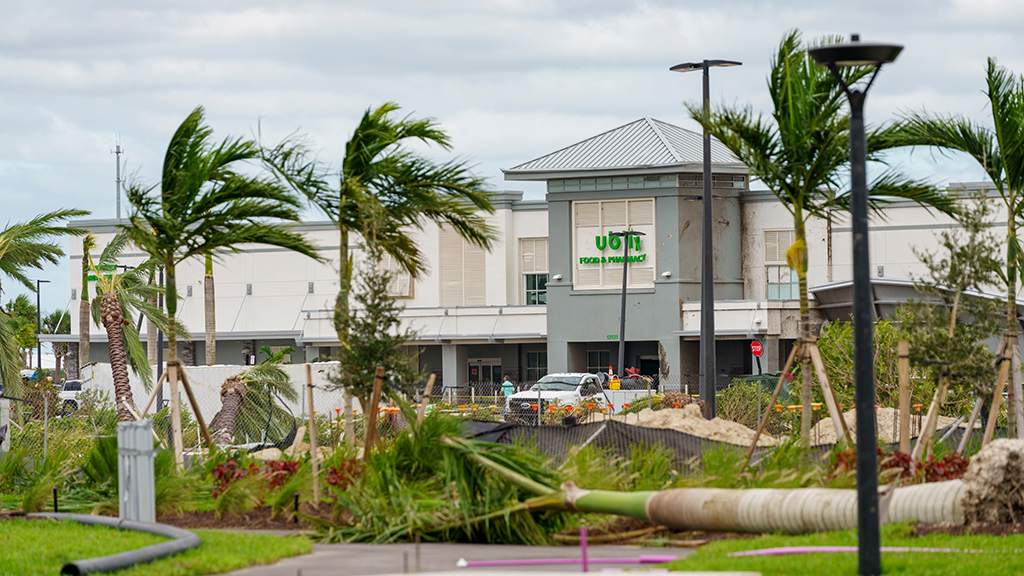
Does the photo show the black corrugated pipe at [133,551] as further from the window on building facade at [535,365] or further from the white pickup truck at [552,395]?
the window on building facade at [535,365]

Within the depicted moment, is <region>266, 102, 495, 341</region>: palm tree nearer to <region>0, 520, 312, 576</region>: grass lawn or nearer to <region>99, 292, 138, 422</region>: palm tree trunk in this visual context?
<region>0, 520, 312, 576</region>: grass lawn

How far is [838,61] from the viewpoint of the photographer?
29.1ft

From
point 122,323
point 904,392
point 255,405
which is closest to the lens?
point 904,392

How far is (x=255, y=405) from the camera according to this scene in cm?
2661

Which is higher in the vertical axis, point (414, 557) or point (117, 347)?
point (117, 347)

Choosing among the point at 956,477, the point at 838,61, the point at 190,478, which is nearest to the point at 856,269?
the point at 838,61

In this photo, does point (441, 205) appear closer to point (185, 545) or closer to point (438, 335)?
point (185, 545)

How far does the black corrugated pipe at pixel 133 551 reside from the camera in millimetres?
9250

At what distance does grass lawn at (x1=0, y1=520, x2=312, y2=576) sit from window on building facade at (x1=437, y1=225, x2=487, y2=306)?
50.8 meters

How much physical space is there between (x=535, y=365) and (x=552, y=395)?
1040 inches

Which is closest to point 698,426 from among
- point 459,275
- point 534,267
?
point 534,267

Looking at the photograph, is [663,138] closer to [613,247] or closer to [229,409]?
[613,247]

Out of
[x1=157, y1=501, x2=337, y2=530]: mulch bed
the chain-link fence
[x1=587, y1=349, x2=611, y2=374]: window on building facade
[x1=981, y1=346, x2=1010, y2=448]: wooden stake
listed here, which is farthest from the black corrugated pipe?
[x1=587, y1=349, x2=611, y2=374]: window on building facade

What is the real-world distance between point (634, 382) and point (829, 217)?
28.7 m
